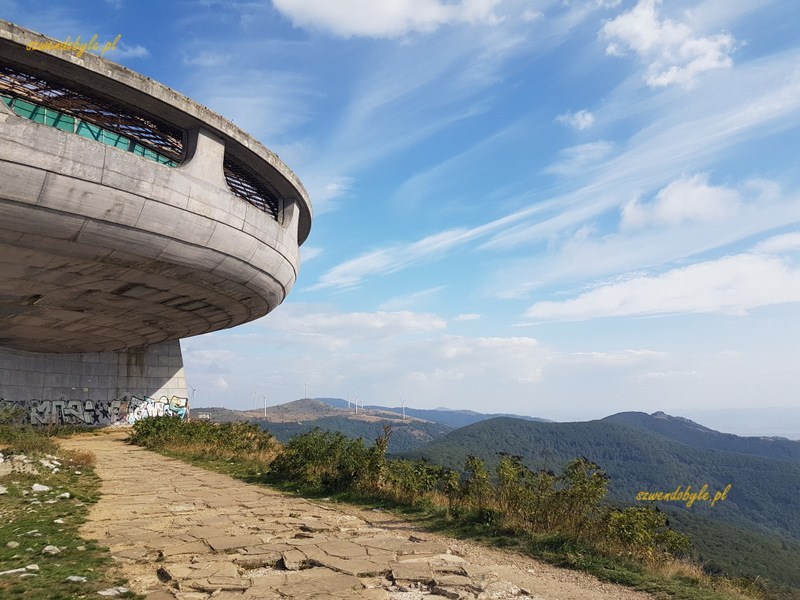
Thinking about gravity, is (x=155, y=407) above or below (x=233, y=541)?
above

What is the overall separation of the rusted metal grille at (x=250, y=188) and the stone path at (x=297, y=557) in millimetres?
11265

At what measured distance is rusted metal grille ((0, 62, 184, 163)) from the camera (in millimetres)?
13156

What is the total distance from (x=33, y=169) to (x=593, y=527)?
13.0 m

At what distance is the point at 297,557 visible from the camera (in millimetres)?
7246

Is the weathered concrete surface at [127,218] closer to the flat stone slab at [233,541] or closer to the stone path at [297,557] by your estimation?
the stone path at [297,557]

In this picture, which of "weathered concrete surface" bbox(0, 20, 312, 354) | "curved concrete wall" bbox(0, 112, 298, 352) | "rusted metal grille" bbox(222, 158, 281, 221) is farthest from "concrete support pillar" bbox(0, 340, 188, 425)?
"rusted metal grille" bbox(222, 158, 281, 221)

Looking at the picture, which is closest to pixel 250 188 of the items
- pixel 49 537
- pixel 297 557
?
pixel 49 537

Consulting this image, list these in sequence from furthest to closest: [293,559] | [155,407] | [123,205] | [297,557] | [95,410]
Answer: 1. [155,407]
2. [95,410]
3. [123,205]
4. [297,557]
5. [293,559]

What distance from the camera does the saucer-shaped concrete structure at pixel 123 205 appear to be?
11.6m

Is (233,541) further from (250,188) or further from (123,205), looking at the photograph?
(250,188)

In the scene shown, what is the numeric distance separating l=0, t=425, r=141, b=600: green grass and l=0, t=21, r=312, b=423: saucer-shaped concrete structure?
5476mm

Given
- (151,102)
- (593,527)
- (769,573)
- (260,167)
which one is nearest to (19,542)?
(593,527)

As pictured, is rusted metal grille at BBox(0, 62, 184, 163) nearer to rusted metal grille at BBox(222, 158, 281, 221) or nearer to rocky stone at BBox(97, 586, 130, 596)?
rusted metal grille at BBox(222, 158, 281, 221)

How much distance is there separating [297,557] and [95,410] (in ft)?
89.0
